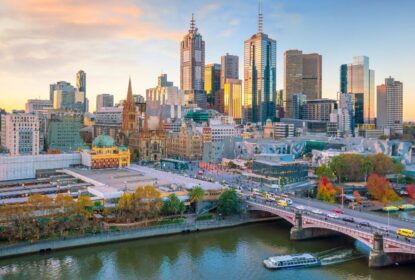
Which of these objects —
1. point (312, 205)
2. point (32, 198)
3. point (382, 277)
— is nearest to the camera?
point (382, 277)

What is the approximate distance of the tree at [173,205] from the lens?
2694 inches

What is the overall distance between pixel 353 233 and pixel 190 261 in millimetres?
19993

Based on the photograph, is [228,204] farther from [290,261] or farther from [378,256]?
[378,256]

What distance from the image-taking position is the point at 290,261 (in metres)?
52.8

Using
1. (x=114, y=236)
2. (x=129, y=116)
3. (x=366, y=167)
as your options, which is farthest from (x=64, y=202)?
(x=129, y=116)

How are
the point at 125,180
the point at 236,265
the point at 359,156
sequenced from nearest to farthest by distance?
the point at 236,265
the point at 125,180
the point at 359,156

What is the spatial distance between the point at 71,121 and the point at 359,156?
Answer: 365 ft

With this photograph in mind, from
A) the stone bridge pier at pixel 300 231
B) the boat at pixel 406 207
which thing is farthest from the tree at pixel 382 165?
the stone bridge pier at pixel 300 231

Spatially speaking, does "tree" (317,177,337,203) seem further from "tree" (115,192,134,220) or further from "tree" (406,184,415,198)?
"tree" (115,192,134,220)

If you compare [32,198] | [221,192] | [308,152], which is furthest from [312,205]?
[308,152]

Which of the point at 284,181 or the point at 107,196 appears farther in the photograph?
the point at 284,181

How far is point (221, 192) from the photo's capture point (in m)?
76.5

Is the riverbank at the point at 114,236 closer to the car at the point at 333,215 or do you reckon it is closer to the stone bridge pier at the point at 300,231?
the stone bridge pier at the point at 300,231

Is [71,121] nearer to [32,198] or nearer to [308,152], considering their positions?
[308,152]
